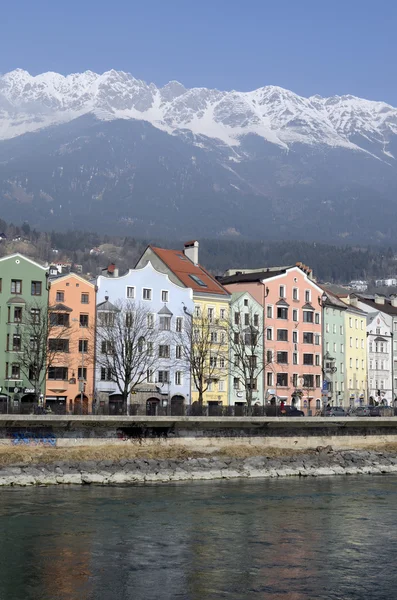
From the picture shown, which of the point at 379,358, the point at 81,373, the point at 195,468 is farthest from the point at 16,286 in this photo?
the point at 379,358

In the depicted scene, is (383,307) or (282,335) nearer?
(282,335)

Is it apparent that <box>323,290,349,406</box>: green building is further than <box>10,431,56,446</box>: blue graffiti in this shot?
Yes

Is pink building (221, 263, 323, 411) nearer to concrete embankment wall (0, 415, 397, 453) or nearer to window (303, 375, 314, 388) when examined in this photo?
window (303, 375, 314, 388)

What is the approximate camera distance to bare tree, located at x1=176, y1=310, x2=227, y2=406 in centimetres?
9712

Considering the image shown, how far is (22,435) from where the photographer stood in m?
66.3

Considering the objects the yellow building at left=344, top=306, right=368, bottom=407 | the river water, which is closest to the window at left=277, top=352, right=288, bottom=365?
the yellow building at left=344, top=306, right=368, bottom=407

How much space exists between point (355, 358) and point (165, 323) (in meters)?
38.2

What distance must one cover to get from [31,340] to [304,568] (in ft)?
180

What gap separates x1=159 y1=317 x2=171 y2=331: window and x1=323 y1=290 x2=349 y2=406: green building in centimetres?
2627

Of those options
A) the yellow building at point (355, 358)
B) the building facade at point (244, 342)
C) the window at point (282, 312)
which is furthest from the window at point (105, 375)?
the yellow building at point (355, 358)

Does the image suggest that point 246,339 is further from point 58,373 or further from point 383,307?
point 383,307

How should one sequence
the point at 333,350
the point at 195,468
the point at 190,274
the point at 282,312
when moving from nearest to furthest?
the point at 195,468
the point at 190,274
the point at 282,312
the point at 333,350

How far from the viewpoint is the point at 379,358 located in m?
132

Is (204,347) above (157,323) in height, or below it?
below
